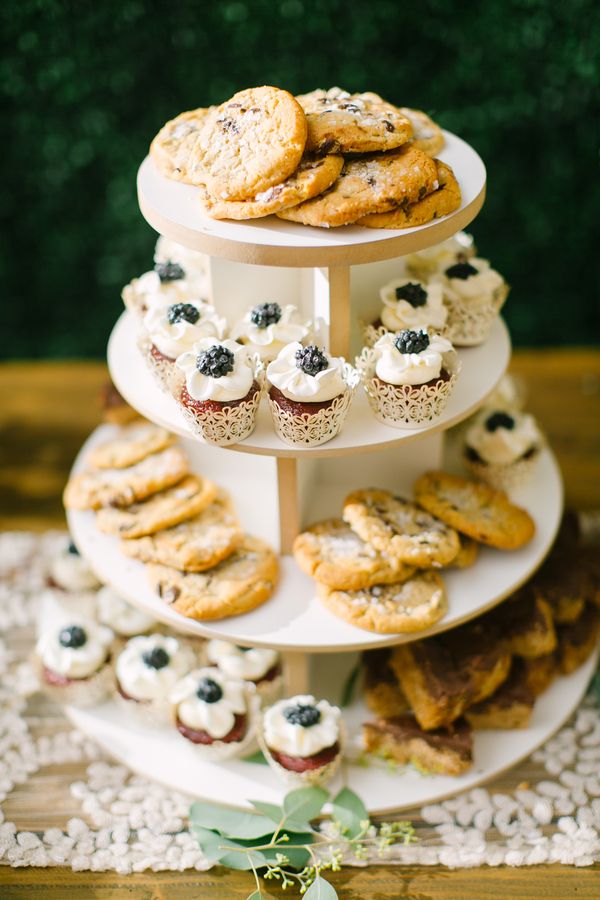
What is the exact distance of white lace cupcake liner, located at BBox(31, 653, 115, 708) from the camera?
2.75 meters

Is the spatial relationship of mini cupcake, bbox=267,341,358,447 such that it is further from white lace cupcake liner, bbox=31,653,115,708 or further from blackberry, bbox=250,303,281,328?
white lace cupcake liner, bbox=31,653,115,708

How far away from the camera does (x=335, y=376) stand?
2184 millimetres

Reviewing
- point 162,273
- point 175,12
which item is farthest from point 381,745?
point 175,12

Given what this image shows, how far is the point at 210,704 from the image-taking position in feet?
8.35

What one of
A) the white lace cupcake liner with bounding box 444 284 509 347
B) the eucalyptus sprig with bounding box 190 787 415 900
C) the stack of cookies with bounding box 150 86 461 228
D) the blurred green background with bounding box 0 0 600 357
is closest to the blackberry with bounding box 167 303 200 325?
the stack of cookies with bounding box 150 86 461 228

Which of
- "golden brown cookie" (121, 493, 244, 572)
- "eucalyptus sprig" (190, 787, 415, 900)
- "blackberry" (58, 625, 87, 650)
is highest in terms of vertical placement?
"golden brown cookie" (121, 493, 244, 572)

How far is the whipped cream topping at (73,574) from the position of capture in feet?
10.1

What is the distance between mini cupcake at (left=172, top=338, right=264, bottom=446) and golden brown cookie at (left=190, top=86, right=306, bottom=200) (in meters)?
0.37

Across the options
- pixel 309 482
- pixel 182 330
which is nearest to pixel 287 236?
pixel 182 330

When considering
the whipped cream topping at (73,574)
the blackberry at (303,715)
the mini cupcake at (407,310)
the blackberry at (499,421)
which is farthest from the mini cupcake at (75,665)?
the blackberry at (499,421)

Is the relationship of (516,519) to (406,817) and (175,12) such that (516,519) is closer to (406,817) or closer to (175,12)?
(406,817)

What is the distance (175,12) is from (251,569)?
7.65ft

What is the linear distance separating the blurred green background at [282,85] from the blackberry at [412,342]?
6.17ft

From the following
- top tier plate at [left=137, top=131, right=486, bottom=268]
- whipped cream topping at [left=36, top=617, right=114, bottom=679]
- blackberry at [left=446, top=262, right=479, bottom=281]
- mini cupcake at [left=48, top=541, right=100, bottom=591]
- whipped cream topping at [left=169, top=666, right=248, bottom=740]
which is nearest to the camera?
top tier plate at [left=137, top=131, right=486, bottom=268]
